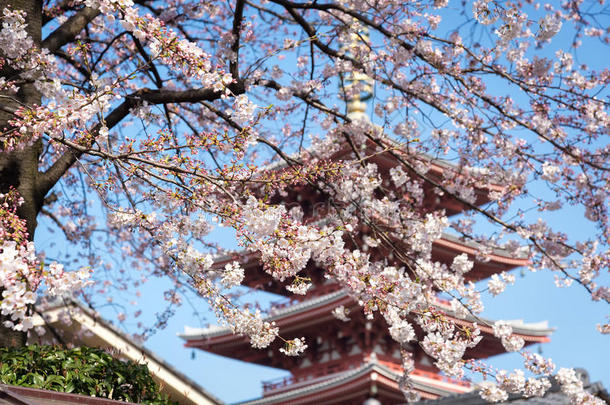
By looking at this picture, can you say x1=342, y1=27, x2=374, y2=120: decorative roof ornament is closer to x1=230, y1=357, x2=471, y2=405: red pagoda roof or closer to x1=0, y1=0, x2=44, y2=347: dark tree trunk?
x1=0, y1=0, x2=44, y2=347: dark tree trunk

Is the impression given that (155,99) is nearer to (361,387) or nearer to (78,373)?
(78,373)

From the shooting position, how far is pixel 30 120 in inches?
162

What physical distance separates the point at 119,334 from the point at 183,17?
6.15 meters

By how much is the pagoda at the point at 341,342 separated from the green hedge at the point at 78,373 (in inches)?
419

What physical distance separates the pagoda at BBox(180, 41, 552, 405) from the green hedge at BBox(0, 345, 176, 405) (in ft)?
34.9

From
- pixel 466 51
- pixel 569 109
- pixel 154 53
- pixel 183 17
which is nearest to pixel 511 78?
pixel 466 51

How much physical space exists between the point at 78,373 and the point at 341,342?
13.5 meters

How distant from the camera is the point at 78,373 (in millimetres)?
5180

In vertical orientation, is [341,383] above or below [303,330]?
below

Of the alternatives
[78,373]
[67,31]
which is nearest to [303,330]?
[67,31]

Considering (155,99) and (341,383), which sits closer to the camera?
(155,99)

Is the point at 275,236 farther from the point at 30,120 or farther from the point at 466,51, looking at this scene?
the point at 466,51

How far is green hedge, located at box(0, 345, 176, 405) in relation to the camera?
500 cm

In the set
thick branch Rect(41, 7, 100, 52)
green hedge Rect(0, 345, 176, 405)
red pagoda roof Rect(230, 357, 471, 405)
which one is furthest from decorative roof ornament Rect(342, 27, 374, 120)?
red pagoda roof Rect(230, 357, 471, 405)
